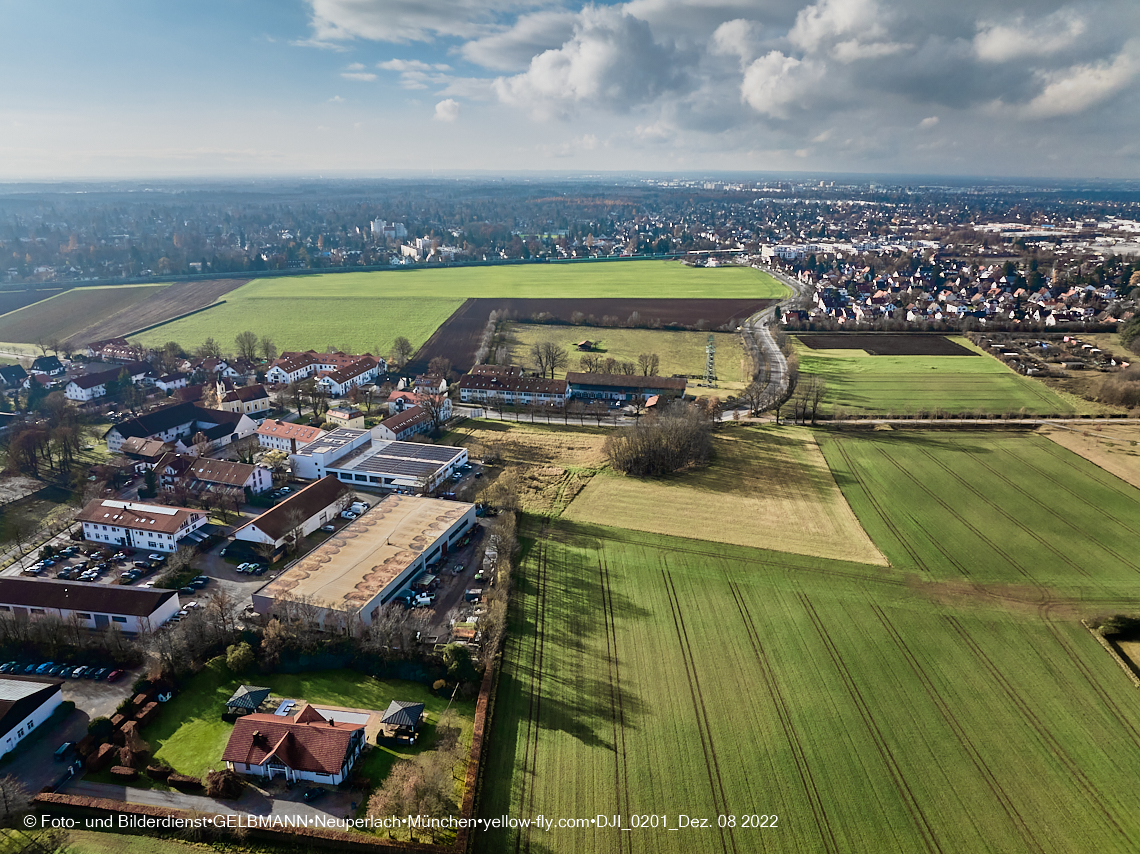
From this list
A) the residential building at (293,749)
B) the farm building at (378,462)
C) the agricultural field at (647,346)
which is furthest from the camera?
the agricultural field at (647,346)

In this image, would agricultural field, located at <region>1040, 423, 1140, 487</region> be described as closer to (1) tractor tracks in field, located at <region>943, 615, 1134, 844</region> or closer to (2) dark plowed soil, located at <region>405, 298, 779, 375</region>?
(1) tractor tracks in field, located at <region>943, 615, 1134, 844</region>

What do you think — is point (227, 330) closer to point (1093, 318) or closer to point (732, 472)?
point (732, 472)

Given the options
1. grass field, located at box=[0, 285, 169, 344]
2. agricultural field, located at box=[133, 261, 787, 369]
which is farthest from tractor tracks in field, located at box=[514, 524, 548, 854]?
grass field, located at box=[0, 285, 169, 344]

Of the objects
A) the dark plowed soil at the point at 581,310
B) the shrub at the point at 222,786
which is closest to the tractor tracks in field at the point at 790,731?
the shrub at the point at 222,786

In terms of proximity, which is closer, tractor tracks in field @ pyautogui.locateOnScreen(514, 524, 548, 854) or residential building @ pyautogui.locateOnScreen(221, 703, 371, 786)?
tractor tracks in field @ pyautogui.locateOnScreen(514, 524, 548, 854)

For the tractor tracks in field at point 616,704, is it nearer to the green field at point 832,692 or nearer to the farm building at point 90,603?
the green field at point 832,692

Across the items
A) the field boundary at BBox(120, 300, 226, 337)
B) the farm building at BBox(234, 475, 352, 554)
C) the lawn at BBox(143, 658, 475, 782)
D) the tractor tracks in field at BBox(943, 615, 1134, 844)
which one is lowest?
the lawn at BBox(143, 658, 475, 782)
